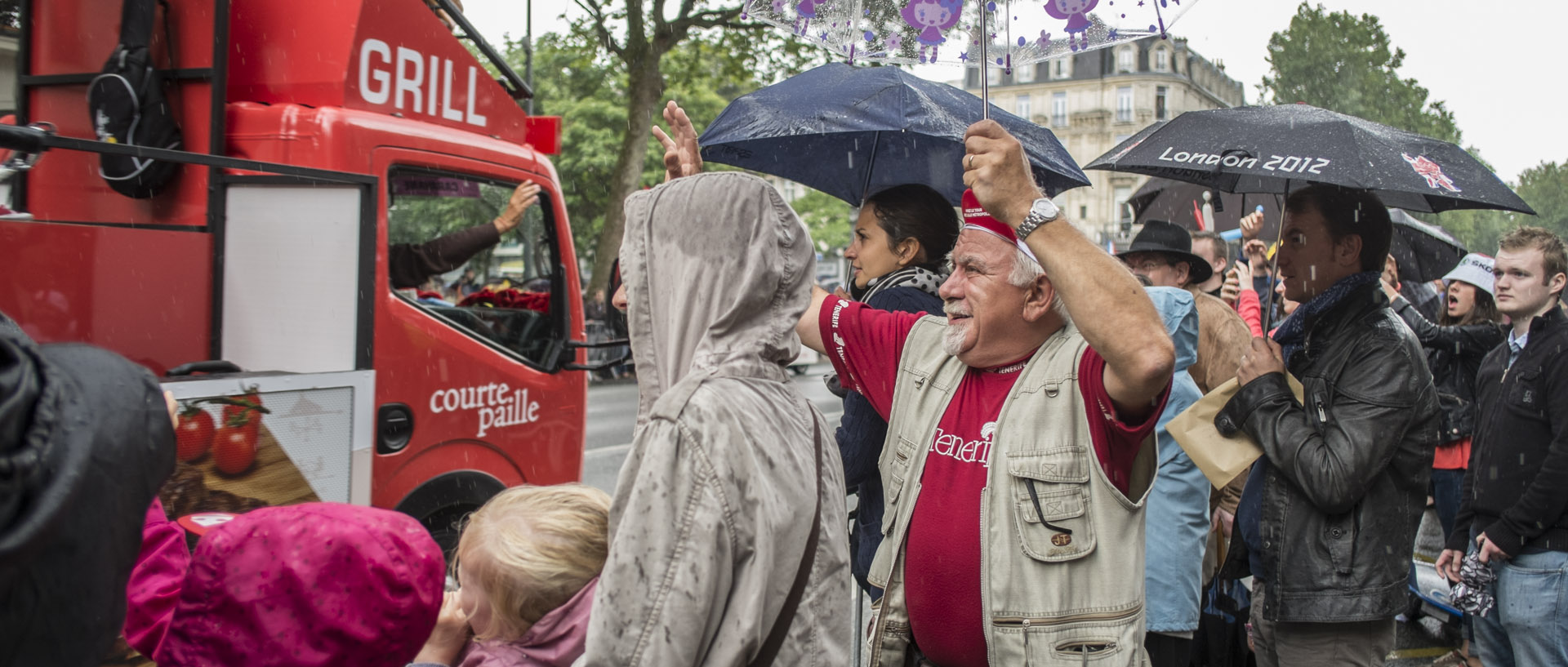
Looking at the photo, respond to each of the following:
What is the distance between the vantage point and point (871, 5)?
9.35 ft

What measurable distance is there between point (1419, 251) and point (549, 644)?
288 inches

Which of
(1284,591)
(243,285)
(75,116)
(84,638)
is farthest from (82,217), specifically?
(1284,591)

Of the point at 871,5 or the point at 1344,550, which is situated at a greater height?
the point at 871,5

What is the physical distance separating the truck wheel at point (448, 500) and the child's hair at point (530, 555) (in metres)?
2.18

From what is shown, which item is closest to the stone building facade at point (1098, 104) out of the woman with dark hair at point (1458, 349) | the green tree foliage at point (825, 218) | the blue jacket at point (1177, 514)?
the green tree foliage at point (825, 218)

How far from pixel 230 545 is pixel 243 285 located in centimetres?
234

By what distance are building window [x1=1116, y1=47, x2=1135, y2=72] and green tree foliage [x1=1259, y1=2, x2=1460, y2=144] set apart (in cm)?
1303

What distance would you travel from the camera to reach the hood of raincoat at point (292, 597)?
1.51m

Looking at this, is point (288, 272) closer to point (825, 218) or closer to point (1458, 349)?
point (1458, 349)

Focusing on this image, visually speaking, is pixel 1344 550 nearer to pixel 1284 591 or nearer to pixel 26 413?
pixel 1284 591

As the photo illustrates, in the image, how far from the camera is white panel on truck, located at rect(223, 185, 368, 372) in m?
3.56

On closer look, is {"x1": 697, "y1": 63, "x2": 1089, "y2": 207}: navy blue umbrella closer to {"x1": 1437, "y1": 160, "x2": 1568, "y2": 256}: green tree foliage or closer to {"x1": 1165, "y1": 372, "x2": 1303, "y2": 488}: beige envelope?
{"x1": 1165, "y1": 372, "x2": 1303, "y2": 488}: beige envelope

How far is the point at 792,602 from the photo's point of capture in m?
1.64

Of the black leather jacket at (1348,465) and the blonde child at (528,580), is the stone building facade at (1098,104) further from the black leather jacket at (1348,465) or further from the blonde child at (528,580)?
the blonde child at (528,580)
